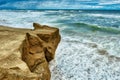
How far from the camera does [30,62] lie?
220 inches

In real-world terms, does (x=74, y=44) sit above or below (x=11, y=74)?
below

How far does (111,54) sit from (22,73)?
5092 mm

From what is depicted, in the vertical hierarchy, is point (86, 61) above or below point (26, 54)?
below

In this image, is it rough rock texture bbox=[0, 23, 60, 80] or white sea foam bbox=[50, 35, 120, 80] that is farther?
white sea foam bbox=[50, 35, 120, 80]

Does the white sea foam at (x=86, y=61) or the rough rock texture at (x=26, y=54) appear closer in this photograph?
the rough rock texture at (x=26, y=54)

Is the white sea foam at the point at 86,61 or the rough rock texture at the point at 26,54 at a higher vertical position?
the rough rock texture at the point at 26,54

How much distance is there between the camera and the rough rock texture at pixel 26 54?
3.82 metres

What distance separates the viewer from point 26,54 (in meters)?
5.72

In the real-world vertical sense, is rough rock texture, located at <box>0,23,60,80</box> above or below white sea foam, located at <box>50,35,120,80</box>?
above

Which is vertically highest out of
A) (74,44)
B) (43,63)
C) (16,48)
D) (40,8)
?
(16,48)

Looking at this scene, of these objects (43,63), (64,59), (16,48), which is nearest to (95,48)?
(64,59)

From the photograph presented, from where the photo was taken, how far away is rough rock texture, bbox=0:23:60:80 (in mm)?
3823

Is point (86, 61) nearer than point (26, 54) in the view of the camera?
No

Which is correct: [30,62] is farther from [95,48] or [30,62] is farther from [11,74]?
[95,48]
